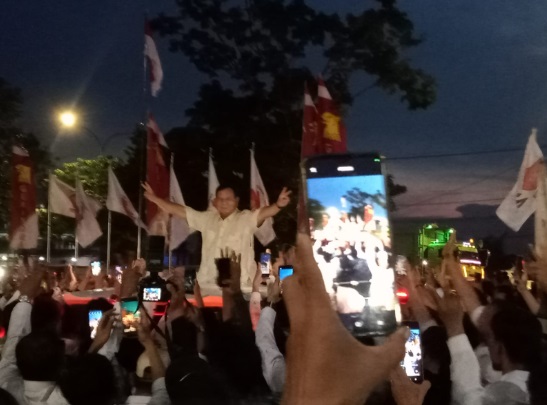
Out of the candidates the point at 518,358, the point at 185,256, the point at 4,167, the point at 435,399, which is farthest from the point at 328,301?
the point at 185,256

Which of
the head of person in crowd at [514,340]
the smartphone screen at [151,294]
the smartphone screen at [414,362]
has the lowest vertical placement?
the smartphone screen at [414,362]

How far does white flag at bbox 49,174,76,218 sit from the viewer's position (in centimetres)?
1881

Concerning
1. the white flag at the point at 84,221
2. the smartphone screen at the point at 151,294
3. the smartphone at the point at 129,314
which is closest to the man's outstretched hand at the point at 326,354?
the smartphone at the point at 129,314

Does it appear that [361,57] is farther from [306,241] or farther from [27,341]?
[306,241]

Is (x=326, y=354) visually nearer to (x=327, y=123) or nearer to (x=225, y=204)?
(x=225, y=204)

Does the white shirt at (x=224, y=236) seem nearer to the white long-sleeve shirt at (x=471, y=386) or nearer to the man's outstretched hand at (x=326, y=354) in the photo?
the white long-sleeve shirt at (x=471, y=386)

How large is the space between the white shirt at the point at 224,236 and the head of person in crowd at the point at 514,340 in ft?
10.6

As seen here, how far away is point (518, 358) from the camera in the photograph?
3855mm

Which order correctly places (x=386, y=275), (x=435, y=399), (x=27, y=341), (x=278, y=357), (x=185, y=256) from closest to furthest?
1. (x=27, y=341)
2. (x=278, y=357)
3. (x=435, y=399)
4. (x=386, y=275)
5. (x=185, y=256)

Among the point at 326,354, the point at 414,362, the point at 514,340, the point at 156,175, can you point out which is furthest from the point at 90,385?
the point at 156,175

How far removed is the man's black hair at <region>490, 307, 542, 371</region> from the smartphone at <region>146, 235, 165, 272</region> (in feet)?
8.27

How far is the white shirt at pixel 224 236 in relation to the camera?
7.00m

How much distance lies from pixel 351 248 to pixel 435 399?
15.0ft

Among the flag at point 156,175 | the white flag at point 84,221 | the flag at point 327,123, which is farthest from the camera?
the white flag at point 84,221
